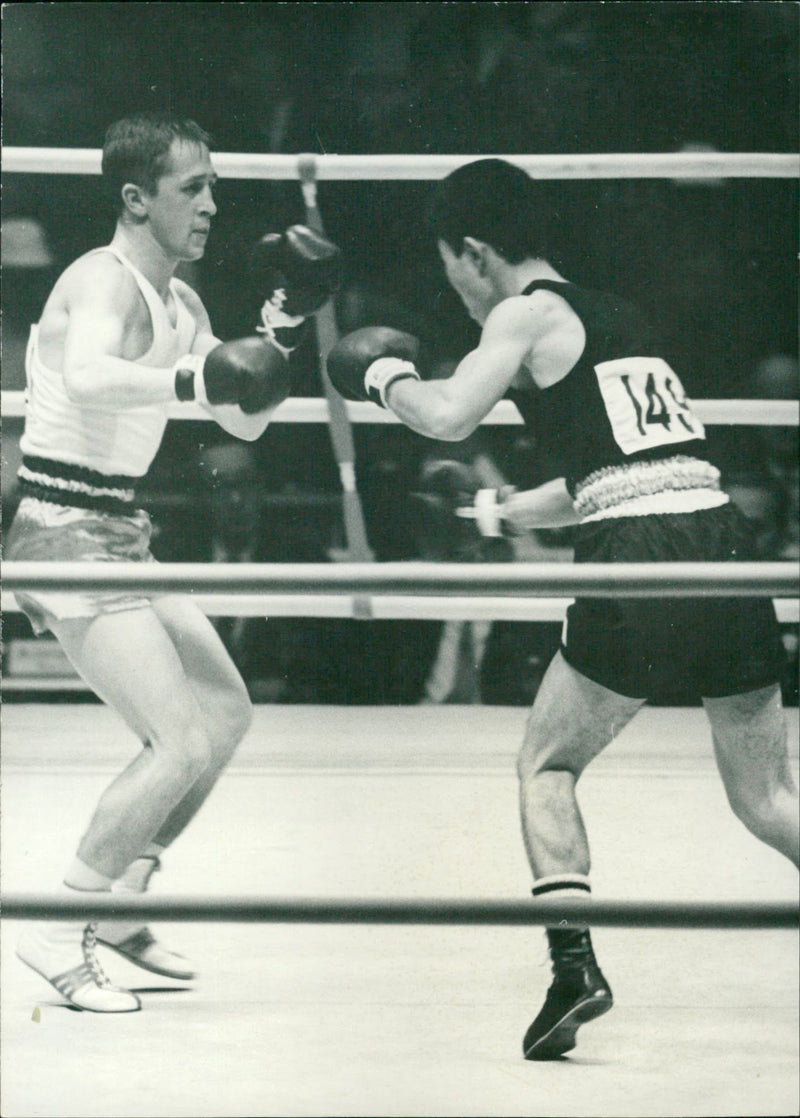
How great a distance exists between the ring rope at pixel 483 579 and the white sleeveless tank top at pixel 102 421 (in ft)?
2.08

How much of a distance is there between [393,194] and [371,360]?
0.65 feet

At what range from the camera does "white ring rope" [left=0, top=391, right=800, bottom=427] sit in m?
1.37

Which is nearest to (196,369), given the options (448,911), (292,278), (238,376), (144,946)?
(238,376)

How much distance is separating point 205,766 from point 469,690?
35 centimetres

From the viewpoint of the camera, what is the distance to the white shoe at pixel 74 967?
127 centimetres

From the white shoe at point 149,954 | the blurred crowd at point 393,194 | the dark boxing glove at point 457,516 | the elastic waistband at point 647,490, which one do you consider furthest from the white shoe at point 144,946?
the elastic waistband at point 647,490

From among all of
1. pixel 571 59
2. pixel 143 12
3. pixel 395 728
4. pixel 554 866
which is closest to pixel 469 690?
pixel 395 728

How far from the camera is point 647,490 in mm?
1277

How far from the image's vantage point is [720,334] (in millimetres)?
1500

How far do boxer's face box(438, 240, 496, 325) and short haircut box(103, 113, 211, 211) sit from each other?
0.34 metres

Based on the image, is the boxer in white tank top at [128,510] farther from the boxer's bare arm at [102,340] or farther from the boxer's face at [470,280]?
the boxer's face at [470,280]

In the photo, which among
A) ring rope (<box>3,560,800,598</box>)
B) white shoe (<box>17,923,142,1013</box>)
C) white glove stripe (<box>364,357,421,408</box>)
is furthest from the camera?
white glove stripe (<box>364,357,421,408</box>)

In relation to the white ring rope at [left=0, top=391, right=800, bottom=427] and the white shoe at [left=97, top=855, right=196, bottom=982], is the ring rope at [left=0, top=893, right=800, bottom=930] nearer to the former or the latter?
the white shoe at [left=97, top=855, right=196, bottom=982]

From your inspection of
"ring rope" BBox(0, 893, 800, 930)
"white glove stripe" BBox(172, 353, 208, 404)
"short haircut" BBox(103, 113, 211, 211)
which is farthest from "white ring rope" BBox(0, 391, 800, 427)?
"ring rope" BBox(0, 893, 800, 930)
